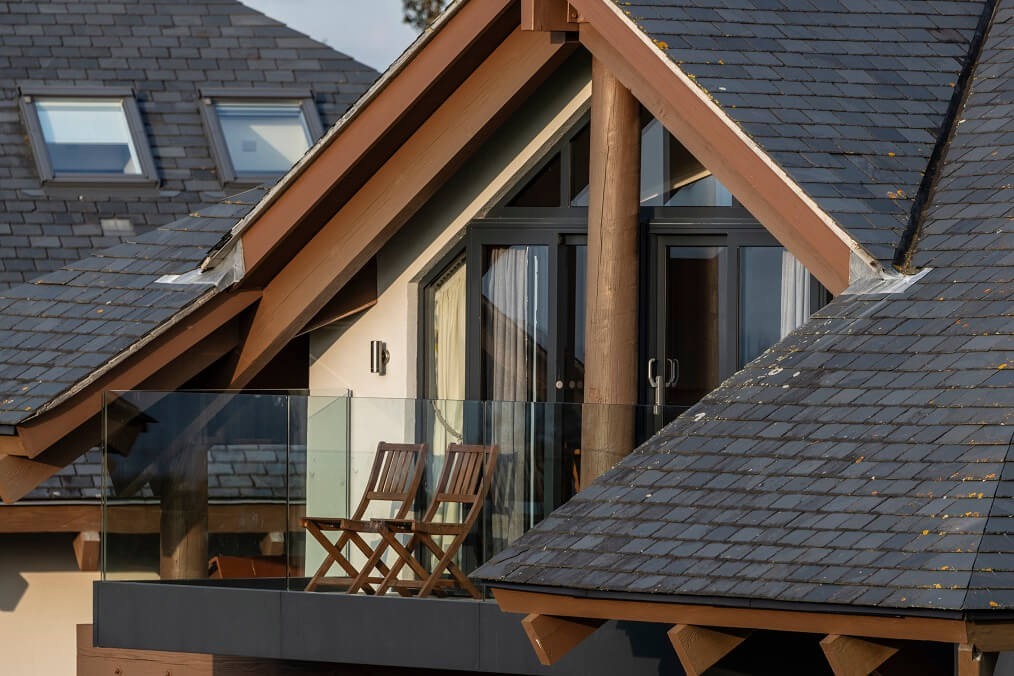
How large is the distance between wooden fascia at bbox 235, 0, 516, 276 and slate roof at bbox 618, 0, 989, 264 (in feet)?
4.16

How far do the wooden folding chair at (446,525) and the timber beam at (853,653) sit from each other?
2998mm

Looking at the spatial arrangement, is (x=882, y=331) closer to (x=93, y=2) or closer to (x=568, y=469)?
(x=568, y=469)

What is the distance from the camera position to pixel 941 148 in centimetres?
1117

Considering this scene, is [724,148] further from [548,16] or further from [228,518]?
[228,518]

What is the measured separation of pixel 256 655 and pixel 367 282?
11.0 ft

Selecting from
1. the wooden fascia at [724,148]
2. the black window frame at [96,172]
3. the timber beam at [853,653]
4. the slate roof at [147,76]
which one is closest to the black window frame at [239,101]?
the slate roof at [147,76]

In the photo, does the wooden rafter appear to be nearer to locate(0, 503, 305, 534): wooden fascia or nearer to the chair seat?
the chair seat

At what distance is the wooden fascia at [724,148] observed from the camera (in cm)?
1026

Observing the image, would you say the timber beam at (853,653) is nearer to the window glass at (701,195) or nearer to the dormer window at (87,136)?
the window glass at (701,195)

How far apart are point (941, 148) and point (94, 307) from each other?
556 centimetres

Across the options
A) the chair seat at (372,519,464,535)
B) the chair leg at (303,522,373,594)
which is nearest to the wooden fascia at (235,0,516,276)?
the chair leg at (303,522,373,594)

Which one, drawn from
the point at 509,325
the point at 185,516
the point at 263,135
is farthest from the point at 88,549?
the point at 263,135

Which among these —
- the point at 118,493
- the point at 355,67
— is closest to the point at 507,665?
the point at 118,493

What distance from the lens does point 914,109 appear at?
37.2ft
